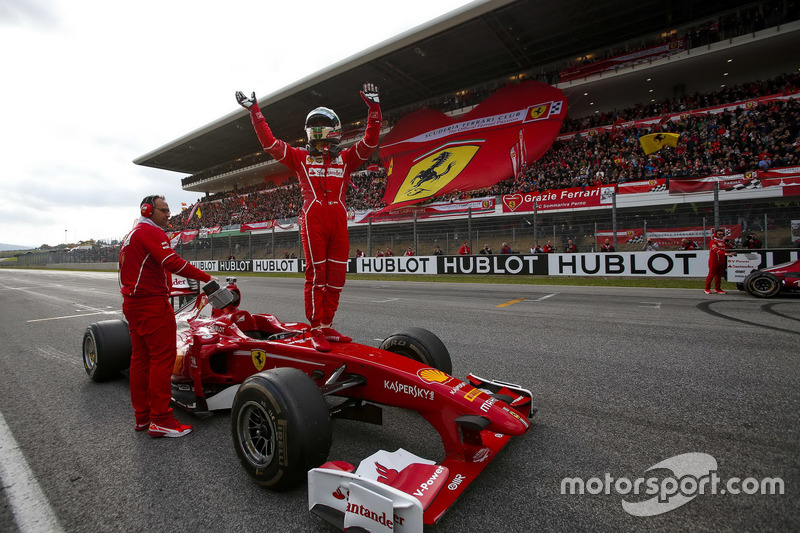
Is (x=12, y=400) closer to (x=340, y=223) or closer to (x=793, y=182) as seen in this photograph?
(x=340, y=223)

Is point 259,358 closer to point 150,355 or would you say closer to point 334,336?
point 334,336

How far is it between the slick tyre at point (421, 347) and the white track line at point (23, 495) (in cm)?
210

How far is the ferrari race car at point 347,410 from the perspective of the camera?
1.70 m

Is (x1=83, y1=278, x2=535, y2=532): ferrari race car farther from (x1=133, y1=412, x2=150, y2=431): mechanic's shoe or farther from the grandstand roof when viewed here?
the grandstand roof

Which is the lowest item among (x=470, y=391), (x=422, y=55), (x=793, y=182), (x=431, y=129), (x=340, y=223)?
(x=470, y=391)

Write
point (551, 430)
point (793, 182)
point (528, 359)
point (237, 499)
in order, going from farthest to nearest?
point (793, 182) < point (528, 359) < point (551, 430) < point (237, 499)

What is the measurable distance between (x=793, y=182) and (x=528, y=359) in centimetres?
1627

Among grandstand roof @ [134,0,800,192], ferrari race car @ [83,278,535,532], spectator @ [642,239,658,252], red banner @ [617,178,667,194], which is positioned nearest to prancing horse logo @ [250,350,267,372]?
ferrari race car @ [83,278,535,532]

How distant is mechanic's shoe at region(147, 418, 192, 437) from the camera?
9.05ft

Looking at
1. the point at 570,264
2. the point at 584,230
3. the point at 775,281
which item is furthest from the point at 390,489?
the point at 584,230

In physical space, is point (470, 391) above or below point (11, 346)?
above

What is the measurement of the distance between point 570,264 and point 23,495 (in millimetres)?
15401

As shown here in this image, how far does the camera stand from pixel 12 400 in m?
3.51

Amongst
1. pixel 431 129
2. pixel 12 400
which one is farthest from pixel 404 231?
pixel 12 400
